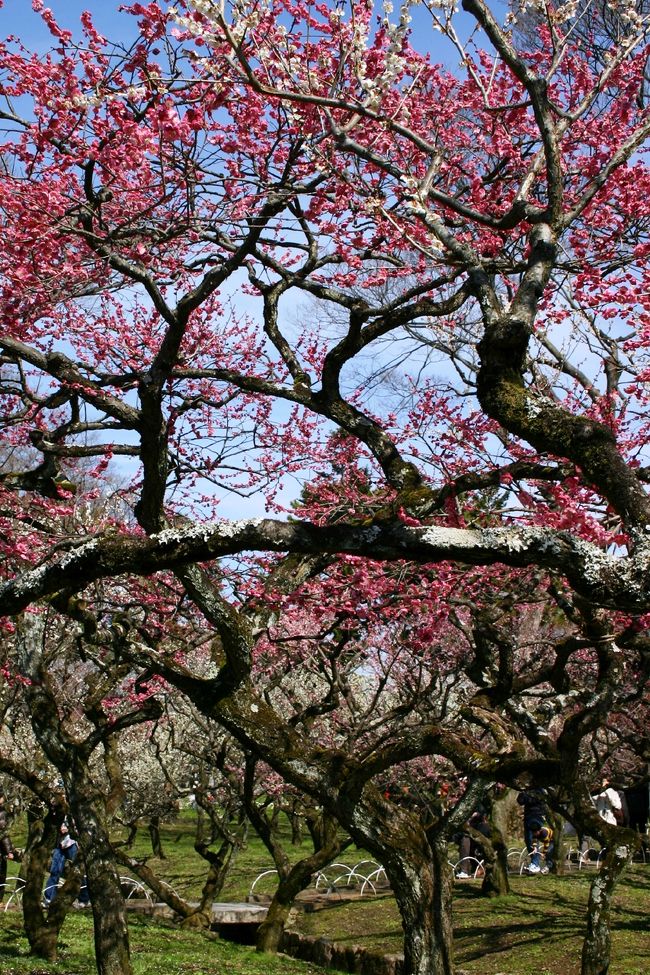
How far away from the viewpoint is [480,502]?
11234 millimetres

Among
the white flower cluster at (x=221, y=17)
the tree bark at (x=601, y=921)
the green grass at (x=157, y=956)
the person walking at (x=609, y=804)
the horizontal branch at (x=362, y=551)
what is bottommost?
the green grass at (x=157, y=956)

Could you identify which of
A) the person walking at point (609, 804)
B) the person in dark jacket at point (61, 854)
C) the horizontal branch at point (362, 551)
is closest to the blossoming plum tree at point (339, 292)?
the horizontal branch at point (362, 551)

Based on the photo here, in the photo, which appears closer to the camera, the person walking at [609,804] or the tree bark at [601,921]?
the tree bark at [601,921]

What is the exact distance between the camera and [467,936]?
13.0 meters

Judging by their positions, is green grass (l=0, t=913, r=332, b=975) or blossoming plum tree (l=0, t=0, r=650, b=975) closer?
blossoming plum tree (l=0, t=0, r=650, b=975)

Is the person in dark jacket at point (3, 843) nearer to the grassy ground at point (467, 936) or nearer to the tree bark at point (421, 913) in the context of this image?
the grassy ground at point (467, 936)

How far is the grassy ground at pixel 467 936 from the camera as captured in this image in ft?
35.6

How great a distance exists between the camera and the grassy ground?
1084cm

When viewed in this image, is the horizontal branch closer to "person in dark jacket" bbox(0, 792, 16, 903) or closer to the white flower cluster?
the white flower cluster

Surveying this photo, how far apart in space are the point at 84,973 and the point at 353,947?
138 inches

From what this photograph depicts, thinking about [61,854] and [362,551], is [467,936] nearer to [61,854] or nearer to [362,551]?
[61,854]

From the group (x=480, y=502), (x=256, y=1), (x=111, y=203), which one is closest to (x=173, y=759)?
(x=480, y=502)

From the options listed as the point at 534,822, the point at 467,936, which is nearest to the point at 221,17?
the point at 467,936

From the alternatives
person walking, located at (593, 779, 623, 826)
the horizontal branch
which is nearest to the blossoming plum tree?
the horizontal branch
